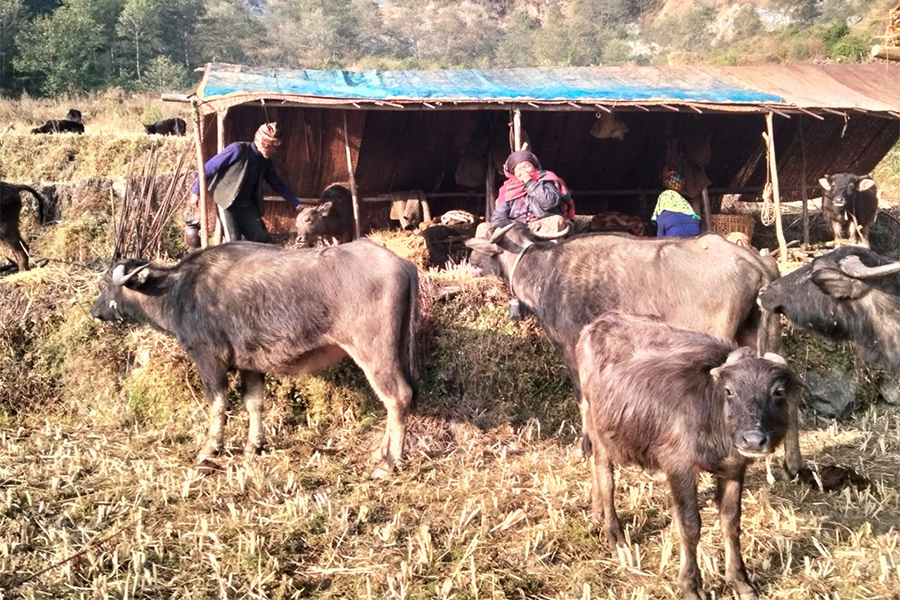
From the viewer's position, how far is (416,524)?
4.49 metres

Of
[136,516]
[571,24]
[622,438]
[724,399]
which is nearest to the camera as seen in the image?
[724,399]

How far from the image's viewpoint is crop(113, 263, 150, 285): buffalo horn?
5684mm

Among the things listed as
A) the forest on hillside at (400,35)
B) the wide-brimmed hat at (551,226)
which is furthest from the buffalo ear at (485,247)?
the forest on hillside at (400,35)

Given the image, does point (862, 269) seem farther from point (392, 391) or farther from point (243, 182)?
point (243, 182)

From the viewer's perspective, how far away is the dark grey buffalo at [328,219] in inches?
358

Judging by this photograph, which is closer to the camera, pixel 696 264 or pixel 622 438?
pixel 622 438

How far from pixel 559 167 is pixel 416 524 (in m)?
7.46

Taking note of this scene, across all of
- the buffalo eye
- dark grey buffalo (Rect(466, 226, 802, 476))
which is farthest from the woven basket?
the buffalo eye

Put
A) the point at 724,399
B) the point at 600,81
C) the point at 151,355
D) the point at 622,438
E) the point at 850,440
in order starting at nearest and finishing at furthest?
the point at 724,399 < the point at 622,438 < the point at 850,440 < the point at 151,355 < the point at 600,81

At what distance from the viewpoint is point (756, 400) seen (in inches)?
129

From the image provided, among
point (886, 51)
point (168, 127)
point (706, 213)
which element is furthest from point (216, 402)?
point (168, 127)

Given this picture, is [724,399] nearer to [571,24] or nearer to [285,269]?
[285,269]

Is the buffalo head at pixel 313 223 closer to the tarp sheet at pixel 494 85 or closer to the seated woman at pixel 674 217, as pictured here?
the tarp sheet at pixel 494 85

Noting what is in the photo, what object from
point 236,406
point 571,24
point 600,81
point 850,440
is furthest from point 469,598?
point 571,24
